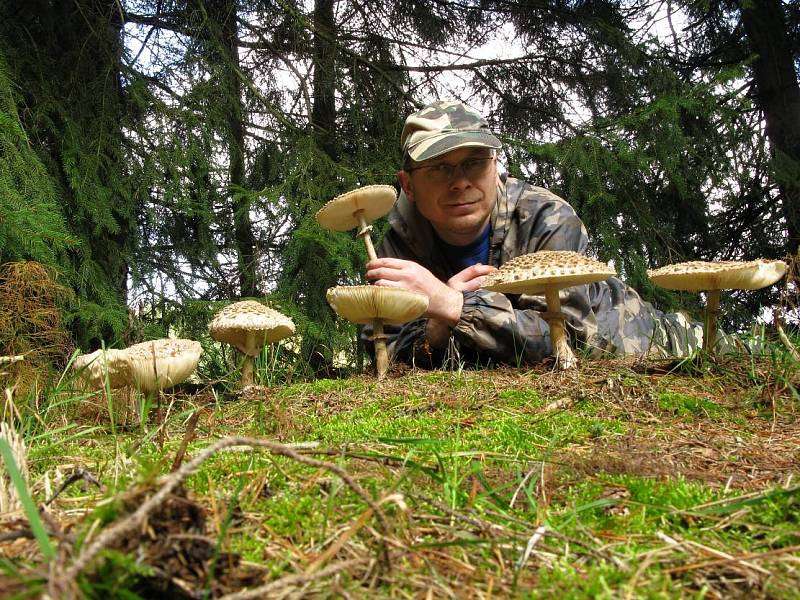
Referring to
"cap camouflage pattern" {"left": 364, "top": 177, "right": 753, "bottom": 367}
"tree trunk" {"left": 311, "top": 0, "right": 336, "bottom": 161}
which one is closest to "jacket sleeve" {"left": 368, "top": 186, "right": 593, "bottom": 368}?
"cap camouflage pattern" {"left": 364, "top": 177, "right": 753, "bottom": 367}

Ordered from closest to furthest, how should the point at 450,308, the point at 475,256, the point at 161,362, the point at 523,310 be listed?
1. the point at 161,362
2. the point at 450,308
3. the point at 523,310
4. the point at 475,256

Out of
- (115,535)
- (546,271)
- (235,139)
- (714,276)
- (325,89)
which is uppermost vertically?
(325,89)

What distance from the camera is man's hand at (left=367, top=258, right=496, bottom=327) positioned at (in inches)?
162

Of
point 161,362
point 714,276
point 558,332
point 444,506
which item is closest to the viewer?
point 444,506

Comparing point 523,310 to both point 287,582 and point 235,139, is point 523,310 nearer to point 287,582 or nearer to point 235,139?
point 235,139

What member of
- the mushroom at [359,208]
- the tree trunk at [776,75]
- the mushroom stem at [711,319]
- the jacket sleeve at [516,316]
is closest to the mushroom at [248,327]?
the mushroom at [359,208]

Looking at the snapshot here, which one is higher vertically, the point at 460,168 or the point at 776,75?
the point at 776,75

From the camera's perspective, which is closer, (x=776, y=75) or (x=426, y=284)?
(x=426, y=284)

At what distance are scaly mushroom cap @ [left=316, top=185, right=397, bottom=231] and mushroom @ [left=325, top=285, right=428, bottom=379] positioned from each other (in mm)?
729

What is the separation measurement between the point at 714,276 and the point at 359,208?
96.4 inches

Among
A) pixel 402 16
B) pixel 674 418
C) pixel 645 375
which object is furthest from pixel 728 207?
pixel 674 418

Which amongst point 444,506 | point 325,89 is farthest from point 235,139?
point 444,506

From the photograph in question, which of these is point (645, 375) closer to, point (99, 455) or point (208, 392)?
point (99, 455)

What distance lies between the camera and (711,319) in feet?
12.2
